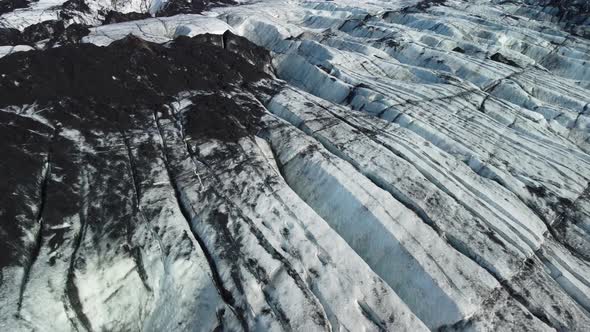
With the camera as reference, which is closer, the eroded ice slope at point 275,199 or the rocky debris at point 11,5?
the eroded ice slope at point 275,199

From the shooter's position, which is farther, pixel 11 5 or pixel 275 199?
pixel 11 5

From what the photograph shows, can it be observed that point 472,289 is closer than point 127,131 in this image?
Yes

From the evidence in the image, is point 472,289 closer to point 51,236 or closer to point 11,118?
point 51,236

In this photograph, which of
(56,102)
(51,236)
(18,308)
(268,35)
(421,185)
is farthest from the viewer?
(268,35)

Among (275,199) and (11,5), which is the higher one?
(275,199)

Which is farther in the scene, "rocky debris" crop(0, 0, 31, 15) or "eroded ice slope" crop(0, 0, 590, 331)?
"rocky debris" crop(0, 0, 31, 15)

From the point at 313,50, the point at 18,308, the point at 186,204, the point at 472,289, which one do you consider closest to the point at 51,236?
the point at 18,308

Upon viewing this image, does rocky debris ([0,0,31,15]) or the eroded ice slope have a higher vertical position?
the eroded ice slope

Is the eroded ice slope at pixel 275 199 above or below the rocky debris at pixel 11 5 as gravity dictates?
above
